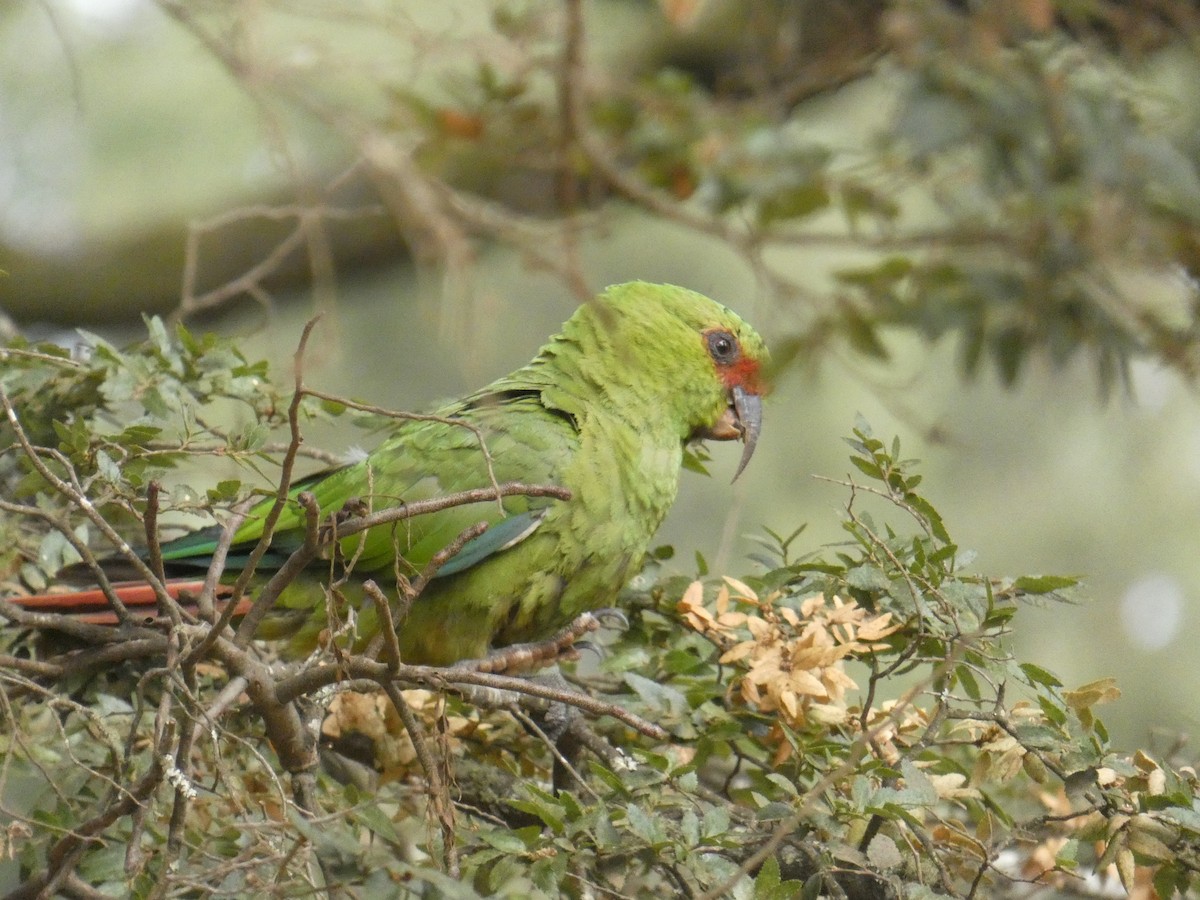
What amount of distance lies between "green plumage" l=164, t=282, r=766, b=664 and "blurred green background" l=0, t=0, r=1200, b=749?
5.65ft

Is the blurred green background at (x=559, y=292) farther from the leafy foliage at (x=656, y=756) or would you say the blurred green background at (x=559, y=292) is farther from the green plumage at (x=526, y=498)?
the leafy foliage at (x=656, y=756)

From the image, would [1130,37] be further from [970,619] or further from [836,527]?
[970,619]

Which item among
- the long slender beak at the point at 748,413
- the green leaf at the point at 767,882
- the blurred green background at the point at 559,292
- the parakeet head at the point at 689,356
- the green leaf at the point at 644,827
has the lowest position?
the blurred green background at the point at 559,292

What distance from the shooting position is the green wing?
2104 mm

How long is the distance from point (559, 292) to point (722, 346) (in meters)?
2.71

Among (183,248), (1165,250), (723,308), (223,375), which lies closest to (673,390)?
(723,308)

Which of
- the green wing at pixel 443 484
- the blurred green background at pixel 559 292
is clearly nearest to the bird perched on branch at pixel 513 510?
the green wing at pixel 443 484

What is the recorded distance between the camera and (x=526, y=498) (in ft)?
6.89

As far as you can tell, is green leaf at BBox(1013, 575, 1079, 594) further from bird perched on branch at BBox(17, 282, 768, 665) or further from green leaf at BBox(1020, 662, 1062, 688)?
bird perched on branch at BBox(17, 282, 768, 665)

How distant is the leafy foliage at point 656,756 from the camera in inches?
56.2

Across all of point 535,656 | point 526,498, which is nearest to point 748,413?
point 526,498

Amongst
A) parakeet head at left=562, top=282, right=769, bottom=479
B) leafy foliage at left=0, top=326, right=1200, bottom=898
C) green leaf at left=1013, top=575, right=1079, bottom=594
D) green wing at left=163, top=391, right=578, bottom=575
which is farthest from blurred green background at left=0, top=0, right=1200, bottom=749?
green leaf at left=1013, top=575, right=1079, bottom=594

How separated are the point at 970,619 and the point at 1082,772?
0.74 feet

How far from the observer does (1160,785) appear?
1.46 metres
